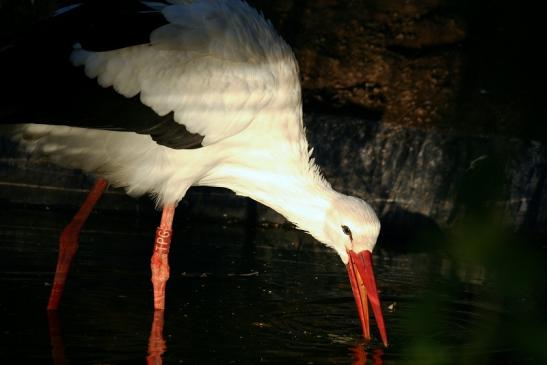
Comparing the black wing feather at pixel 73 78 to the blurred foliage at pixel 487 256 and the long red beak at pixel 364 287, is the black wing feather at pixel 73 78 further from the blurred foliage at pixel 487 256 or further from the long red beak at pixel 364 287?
the blurred foliage at pixel 487 256

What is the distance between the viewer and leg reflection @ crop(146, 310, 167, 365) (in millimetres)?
3695

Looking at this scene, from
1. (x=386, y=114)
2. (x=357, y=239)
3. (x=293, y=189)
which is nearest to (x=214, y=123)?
(x=293, y=189)

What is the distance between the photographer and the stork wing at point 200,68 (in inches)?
187

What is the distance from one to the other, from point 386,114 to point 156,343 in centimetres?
506

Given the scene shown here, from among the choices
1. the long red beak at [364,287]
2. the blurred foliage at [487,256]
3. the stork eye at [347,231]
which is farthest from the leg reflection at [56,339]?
the blurred foliage at [487,256]

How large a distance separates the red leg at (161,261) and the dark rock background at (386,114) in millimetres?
1394

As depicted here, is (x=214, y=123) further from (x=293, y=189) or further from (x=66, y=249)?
(x=66, y=249)

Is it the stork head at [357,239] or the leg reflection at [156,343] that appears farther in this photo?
the stork head at [357,239]

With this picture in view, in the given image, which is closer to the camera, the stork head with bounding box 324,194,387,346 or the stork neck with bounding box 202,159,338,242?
the stork head with bounding box 324,194,387,346

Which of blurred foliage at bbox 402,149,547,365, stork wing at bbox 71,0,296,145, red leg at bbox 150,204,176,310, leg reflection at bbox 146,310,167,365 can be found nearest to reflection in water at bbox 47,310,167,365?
leg reflection at bbox 146,310,167,365

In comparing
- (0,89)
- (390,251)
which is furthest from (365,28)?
(0,89)

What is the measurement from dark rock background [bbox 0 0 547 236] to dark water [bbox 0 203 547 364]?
17.6 inches

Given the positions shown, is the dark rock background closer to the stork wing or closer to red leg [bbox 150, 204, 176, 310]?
the stork wing

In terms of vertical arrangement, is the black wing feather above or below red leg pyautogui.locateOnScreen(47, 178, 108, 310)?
above
